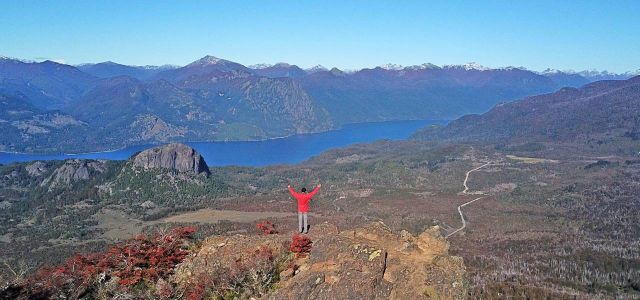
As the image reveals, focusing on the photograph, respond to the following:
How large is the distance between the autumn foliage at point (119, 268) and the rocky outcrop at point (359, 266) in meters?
1.04

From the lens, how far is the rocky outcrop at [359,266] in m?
19.7

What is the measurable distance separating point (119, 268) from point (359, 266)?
1087 centimetres

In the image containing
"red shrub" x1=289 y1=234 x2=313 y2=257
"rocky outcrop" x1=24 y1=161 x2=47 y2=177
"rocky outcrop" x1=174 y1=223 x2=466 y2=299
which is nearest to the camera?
"rocky outcrop" x1=174 y1=223 x2=466 y2=299

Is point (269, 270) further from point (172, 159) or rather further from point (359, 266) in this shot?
point (172, 159)

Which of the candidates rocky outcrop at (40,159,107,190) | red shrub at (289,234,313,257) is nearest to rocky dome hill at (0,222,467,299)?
red shrub at (289,234,313,257)

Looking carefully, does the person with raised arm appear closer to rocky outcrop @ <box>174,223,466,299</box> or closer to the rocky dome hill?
the rocky dome hill

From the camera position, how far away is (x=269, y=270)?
2248 centimetres

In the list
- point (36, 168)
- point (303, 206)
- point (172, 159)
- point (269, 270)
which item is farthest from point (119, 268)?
point (36, 168)

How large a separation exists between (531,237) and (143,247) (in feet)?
349

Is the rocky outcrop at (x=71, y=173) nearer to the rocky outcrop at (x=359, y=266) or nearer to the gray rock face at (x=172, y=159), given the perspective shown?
the gray rock face at (x=172, y=159)

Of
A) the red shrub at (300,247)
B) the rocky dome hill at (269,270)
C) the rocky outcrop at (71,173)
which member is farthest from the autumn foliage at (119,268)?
the rocky outcrop at (71,173)

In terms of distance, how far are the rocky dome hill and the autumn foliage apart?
4cm

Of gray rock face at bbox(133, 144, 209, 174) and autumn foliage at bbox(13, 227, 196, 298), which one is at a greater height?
autumn foliage at bbox(13, 227, 196, 298)

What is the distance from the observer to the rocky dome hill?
2002 centimetres
